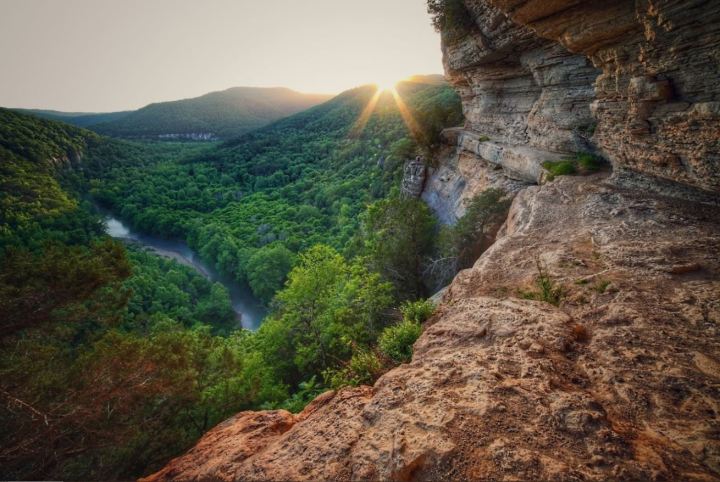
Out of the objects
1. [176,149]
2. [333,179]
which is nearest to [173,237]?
[333,179]

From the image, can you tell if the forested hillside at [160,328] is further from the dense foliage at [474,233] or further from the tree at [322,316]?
the dense foliage at [474,233]

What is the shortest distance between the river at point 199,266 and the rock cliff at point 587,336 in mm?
35007

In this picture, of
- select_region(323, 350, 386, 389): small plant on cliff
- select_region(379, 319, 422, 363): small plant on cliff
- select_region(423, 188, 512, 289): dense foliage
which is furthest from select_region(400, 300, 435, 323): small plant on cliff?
select_region(423, 188, 512, 289): dense foliage

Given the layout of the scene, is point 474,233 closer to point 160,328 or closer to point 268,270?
point 160,328

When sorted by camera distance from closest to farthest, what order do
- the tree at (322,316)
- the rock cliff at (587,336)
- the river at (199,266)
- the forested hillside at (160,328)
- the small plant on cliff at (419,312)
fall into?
1. the rock cliff at (587,336)
2. the forested hillside at (160,328)
3. the small plant on cliff at (419,312)
4. the tree at (322,316)
5. the river at (199,266)

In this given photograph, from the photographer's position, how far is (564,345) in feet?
16.4

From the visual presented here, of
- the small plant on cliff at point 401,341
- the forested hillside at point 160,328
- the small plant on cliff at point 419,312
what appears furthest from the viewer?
the small plant on cliff at point 419,312

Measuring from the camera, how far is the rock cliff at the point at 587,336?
11.4 feet

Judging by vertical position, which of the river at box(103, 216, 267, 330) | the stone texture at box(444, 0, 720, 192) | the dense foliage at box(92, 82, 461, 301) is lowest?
the river at box(103, 216, 267, 330)

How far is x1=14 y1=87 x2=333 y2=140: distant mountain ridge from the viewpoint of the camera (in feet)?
371

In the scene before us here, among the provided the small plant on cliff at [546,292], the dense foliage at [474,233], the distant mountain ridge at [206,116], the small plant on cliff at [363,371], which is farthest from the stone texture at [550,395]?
the distant mountain ridge at [206,116]

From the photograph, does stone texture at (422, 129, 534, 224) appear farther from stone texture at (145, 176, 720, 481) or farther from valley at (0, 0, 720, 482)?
stone texture at (145, 176, 720, 481)

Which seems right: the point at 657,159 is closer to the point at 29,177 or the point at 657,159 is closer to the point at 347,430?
the point at 347,430

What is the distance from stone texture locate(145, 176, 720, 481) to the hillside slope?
124572 mm
